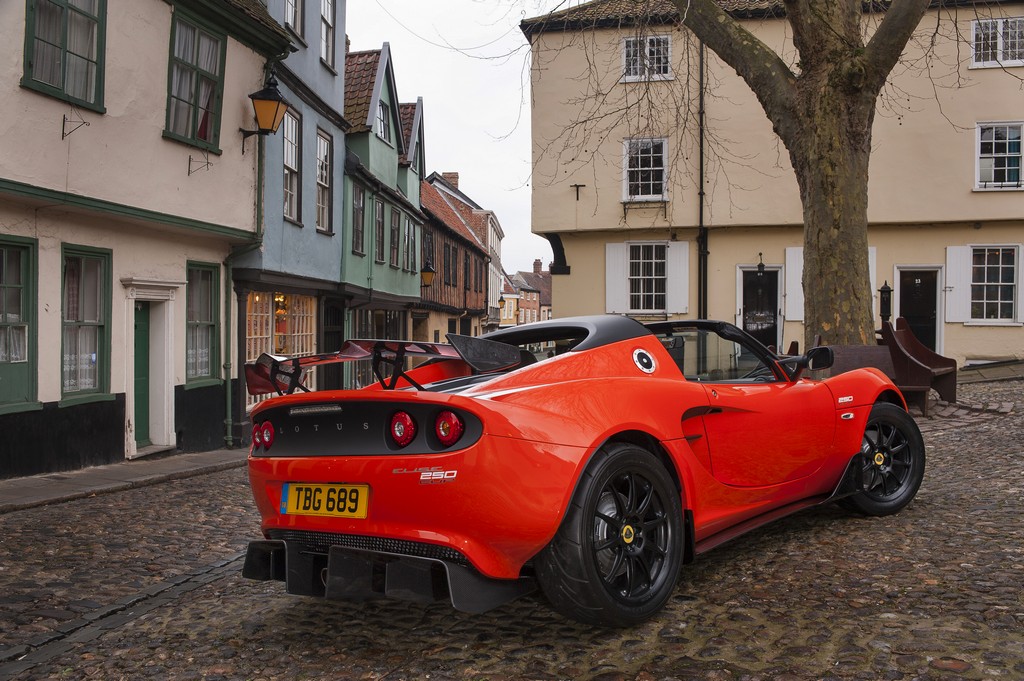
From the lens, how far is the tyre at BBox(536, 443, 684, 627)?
3076mm

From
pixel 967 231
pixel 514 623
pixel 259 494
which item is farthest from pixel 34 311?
pixel 967 231

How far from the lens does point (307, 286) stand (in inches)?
615

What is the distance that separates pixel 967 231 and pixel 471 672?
63.8ft

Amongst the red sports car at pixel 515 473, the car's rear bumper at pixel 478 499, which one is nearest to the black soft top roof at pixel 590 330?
the red sports car at pixel 515 473

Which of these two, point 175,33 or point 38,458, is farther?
point 175,33

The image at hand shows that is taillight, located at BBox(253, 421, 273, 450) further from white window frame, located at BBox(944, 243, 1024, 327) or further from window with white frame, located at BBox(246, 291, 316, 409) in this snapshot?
white window frame, located at BBox(944, 243, 1024, 327)

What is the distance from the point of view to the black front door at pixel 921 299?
19.2 m

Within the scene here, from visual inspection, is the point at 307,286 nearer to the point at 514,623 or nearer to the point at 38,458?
the point at 38,458

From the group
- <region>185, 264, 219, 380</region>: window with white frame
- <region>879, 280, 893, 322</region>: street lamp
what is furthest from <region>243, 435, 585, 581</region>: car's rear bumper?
<region>879, 280, 893, 322</region>: street lamp

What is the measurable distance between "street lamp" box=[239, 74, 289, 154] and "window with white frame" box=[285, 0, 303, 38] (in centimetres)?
247

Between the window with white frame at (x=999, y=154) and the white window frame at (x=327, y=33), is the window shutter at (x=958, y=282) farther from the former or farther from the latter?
the white window frame at (x=327, y=33)

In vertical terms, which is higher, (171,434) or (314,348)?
(314,348)

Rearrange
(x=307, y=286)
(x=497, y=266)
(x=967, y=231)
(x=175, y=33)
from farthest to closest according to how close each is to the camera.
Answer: (x=497, y=266) → (x=967, y=231) → (x=307, y=286) → (x=175, y=33)

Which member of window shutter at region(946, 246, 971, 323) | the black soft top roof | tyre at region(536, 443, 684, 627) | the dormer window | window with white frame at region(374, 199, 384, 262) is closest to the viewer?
tyre at region(536, 443, 684, 627)
